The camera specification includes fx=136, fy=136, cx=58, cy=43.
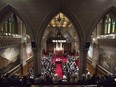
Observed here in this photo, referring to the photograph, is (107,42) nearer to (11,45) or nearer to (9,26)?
(11,45)

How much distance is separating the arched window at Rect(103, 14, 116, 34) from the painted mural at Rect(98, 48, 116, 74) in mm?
2158

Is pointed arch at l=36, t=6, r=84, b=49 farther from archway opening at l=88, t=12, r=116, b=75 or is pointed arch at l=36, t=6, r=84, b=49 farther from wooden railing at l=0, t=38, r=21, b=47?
wooden railing at l=0, t=38, r=21, b=47

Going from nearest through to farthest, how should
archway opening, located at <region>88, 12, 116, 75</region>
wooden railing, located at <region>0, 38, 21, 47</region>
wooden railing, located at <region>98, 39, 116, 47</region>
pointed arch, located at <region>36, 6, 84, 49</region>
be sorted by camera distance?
pointed arch, located at <region>36, 6, 84, 49</region> < wooden railing, located at <region>0, 38, 21, 47</region> < wooden railing, located at <region>98, 39, 116, 47</region> < archway opening, located at <region>88, 12, 116, 75</region>

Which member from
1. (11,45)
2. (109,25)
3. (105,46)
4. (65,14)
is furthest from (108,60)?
(11,45)

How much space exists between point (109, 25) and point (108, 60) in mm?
3776

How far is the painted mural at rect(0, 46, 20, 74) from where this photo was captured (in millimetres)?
12057

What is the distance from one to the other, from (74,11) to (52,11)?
1.72 meters

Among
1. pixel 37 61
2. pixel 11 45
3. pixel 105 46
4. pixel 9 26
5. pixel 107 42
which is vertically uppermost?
pixel 9 26

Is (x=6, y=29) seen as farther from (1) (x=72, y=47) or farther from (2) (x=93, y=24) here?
(1) (x=72, y=47)

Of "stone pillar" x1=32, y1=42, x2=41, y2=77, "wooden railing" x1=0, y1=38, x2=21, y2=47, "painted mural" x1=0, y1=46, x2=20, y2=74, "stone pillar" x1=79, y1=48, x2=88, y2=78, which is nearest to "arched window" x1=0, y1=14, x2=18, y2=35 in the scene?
"wooden railing" x1=0, y1=38, x2=21, y2=47

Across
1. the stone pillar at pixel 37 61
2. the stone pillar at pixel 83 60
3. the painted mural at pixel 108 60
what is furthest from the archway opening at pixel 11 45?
the painted mural at pixel 108 60

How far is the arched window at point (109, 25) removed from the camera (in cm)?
1379

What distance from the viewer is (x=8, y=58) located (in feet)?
44.1

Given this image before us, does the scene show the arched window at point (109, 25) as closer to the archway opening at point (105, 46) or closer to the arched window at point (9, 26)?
the archway opening at point (105, 46)
